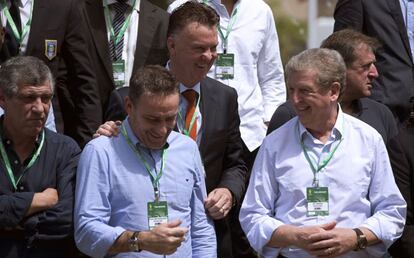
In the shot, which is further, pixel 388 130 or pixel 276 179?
pixel 388 130

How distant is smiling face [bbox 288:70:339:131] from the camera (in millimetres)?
7133

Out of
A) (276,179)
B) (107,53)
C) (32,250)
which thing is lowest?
(32,250)

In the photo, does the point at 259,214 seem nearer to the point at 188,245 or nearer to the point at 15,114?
the point at 188,245

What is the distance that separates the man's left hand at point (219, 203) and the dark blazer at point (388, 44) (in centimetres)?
185

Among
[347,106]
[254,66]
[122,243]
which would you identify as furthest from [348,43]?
[122,243]

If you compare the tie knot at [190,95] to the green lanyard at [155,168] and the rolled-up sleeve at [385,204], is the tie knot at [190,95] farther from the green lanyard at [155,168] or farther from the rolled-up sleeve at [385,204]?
the rolled-up sleeve at [385,204]

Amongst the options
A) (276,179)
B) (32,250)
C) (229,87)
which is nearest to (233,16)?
(229,87)

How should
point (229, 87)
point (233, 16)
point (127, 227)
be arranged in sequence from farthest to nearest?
point (233, 16), point (229, 87), point (127, 227)

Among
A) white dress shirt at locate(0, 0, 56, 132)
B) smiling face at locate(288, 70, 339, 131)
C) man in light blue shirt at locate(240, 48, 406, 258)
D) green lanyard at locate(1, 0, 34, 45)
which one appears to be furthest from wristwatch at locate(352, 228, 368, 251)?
green lanyard at locate(1, 0, 34, 45)

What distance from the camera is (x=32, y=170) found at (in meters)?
7.21

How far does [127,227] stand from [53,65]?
1612mm

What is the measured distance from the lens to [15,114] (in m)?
7.25

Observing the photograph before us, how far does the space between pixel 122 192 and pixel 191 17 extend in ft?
4.44

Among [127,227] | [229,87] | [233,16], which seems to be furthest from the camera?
[233,16]
